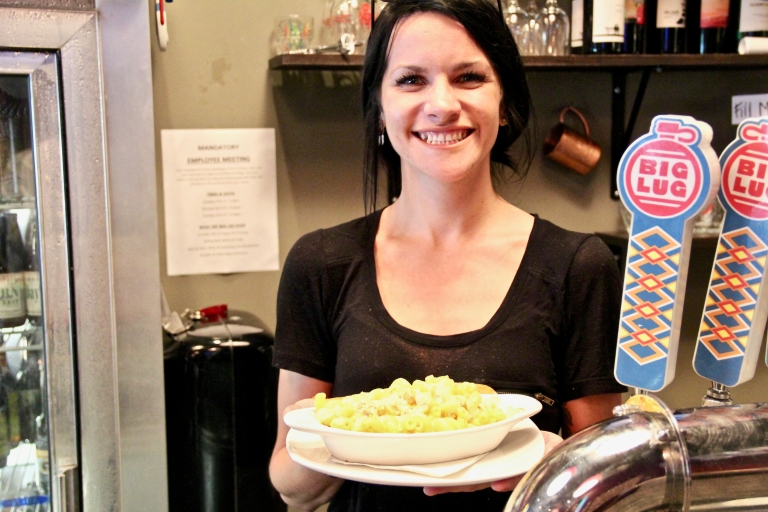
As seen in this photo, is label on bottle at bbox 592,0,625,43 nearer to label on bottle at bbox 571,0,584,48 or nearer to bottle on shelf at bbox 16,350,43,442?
label on bottle at bbox 571,0,584,48

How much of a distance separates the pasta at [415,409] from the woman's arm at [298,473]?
0.23 m

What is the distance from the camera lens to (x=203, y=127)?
2217 millimetres

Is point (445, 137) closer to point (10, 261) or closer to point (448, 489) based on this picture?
point (448, 489)

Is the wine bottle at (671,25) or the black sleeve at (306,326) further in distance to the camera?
the wine bottle at (671,25)

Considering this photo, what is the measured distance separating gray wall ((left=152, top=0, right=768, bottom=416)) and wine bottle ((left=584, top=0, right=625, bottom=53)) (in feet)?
1.02

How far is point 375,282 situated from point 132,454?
2.40 ft

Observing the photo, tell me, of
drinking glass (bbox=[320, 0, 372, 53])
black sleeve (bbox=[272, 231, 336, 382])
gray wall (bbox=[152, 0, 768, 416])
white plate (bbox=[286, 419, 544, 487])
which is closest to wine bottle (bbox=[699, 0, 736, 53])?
gray wall (bbox=[152, 0, 768, 416])

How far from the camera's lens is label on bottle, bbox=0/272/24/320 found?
5.24 ft

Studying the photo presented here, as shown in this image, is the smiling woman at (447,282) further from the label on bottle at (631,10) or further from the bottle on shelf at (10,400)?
the label on bottle at (631,10)

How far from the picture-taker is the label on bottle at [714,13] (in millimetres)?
2223

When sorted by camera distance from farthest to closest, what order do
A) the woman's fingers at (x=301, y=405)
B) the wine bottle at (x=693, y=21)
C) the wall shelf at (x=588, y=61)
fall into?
the wine bottle at (x=693, y=21) < the wall shelf at (x=588, y=61) < the woman's fingers at (x=301, y=405)

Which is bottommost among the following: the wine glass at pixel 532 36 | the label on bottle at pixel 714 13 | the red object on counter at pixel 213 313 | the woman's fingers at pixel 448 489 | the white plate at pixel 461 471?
the red object on counter at pixel 213 313

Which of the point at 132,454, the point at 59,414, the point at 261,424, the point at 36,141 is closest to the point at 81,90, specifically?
the point at 36,141

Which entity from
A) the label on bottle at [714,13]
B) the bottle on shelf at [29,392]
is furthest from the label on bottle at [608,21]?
the bottle on shelf at [29,392]
